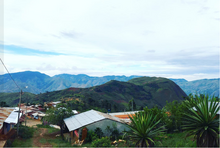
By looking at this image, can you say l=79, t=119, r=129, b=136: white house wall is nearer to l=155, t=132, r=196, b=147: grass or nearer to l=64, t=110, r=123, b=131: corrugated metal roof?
l=64, t=110, r=123, b=131: corrugated metal roof

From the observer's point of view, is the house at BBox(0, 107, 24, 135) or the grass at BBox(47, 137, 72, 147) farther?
the house at BBox(0, 107, 24, 135)

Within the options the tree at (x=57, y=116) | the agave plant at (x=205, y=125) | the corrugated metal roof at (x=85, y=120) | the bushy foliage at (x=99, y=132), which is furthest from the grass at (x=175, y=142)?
the tree at (x=57, y=116)

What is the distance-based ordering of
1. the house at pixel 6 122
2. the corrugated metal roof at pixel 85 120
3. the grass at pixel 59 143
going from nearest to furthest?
the grass at pixel 59 143 → the corrugated metal roof at pixel 85 120 → the house at pixel 6 122

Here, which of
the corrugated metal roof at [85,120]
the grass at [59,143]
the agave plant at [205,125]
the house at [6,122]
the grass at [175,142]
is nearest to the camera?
the agave plant at [205,125]

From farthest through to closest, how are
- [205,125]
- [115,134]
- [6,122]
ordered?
[6,122]
[115,134]
[205,125]

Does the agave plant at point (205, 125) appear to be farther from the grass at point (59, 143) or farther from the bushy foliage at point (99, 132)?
the grass at point (59, 143)

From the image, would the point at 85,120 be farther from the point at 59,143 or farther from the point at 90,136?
the point at 59,143

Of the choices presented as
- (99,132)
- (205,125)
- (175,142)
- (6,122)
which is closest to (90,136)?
(99,132)

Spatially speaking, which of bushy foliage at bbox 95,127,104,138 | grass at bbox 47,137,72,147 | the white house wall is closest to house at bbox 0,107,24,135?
grass at bbox 47,137,72,147

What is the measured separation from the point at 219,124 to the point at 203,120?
755 mm

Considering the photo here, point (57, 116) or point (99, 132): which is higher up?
point (57, 116)

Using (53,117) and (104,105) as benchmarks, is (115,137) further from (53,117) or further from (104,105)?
(104,105)

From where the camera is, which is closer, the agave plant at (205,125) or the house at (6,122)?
the agave plant at (205,125)

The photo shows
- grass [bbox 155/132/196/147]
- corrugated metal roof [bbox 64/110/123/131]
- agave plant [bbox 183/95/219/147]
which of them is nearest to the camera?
agave plant [bbox 183/95/219/147]
